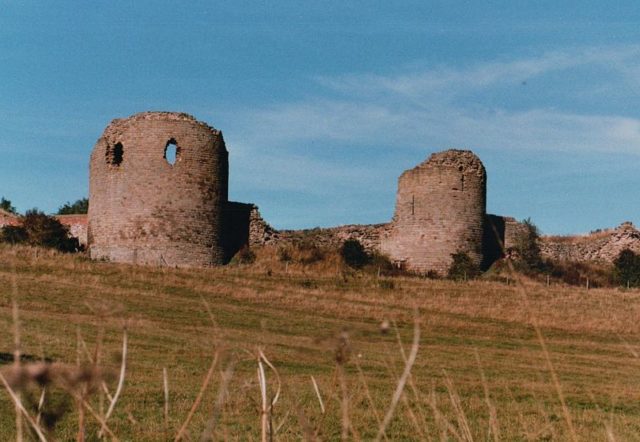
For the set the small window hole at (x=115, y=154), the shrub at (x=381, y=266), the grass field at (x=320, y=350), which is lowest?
the grass field at (x=320, y=350)

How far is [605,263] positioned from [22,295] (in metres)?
27.6

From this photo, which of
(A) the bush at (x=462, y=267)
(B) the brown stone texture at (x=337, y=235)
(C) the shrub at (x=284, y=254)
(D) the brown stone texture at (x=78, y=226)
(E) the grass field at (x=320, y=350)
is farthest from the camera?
(D) the brown stone texture at (x=78, y=226)

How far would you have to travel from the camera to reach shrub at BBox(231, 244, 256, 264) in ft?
108

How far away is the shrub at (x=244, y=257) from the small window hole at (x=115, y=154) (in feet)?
18.6

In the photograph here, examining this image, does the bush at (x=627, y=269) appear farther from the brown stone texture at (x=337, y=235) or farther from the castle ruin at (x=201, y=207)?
the brown stone texture at (x=337, y=235)

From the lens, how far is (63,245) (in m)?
34.3

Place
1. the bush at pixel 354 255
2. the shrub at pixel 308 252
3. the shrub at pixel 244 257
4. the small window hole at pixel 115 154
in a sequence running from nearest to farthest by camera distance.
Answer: the small window hole at pixel 115 154
the shrub at pixel 244 257
the bush at pixel 354 255
the shrub at pixel 308 252

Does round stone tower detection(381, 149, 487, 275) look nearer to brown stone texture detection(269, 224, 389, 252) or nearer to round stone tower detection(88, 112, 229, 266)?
brown stone texture detection(269, 224, 389, 252)

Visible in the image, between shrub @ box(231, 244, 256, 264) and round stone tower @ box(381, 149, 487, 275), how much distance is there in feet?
18.6

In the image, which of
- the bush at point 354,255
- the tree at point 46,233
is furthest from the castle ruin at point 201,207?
the tree at point 46,233

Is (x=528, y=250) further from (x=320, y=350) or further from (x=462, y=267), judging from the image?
(x=320, y=350)

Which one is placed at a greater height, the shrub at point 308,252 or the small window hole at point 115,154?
the small window hole at point 115,154

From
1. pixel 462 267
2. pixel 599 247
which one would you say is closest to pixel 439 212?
pixel 462 267

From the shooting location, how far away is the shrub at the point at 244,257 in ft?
108
